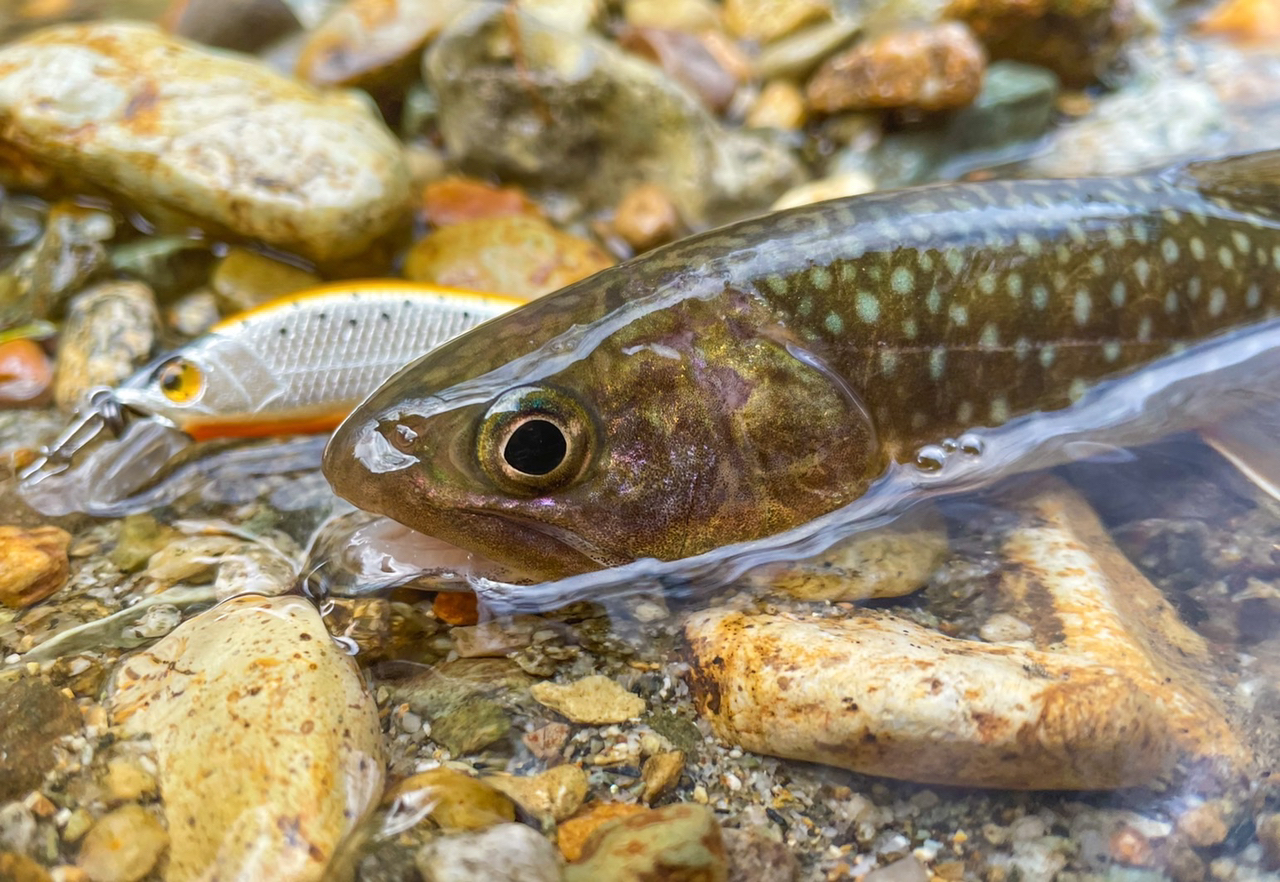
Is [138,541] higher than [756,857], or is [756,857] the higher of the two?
[756,857]

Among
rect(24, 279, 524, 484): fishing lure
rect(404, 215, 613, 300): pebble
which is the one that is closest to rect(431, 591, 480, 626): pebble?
rect(24, 279, 524, 484): fishing lure

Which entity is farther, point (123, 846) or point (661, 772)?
point (661, 772)

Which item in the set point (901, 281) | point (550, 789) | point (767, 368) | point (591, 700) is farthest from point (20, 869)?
point (901, 281)

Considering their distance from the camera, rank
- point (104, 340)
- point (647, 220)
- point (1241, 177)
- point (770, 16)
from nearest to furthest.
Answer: point (1241, 177), point (104, 340), point (647, 220), point (770, 16)

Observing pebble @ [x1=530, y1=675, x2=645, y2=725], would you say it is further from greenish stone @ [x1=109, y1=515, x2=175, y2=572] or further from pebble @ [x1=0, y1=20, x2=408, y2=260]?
pebble @ [x1=0, y1=20, x2=408, y2=260]

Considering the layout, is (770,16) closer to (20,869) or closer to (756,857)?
(756,857)

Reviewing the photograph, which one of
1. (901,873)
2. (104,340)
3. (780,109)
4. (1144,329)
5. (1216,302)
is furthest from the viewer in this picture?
(780,109)

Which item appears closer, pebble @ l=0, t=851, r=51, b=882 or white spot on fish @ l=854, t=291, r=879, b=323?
pebble @ l=0, t=851, r=51, b=882
